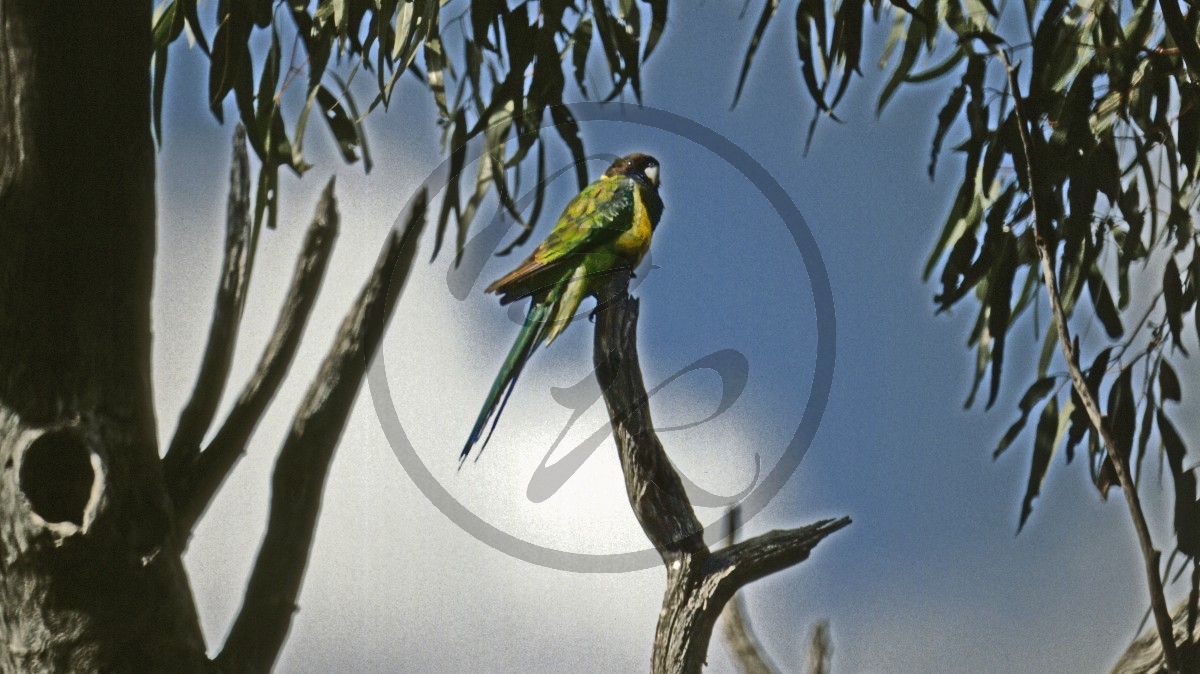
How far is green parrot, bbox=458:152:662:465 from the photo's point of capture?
115cm

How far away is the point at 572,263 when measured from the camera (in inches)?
45.1

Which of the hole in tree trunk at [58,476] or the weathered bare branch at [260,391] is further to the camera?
the weathered bare branch at [260,391]

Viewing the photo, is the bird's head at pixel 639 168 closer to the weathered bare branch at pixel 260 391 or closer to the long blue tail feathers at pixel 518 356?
the long blue tail feathers at pixel 518 356

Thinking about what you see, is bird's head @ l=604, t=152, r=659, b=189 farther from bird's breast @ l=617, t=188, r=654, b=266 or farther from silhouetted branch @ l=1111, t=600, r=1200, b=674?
silhouetted branch @ l=1111, t=600, r=1200, b=674

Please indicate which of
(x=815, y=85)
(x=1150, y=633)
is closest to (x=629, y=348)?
(x=815, y=85)

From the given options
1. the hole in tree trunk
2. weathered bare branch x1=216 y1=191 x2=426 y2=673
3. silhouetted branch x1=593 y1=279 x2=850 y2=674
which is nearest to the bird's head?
silhouetted branch x1=593 y1=279 x2=850 y2=674

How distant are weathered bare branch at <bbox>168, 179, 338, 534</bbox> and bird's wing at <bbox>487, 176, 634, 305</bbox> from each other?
19 centimetres

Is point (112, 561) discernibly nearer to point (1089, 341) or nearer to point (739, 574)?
point (739, 574)

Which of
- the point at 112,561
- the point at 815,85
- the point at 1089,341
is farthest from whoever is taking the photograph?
the point at 1089,341

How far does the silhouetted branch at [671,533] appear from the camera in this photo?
3.35 ft

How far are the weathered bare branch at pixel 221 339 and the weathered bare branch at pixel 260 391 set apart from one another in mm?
23

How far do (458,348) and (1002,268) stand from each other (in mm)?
660

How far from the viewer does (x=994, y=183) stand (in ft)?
4.59

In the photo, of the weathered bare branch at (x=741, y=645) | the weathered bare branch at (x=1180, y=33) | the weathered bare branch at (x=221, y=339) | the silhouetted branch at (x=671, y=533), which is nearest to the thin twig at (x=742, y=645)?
the weathered bare branch at (x=741, y=645)
